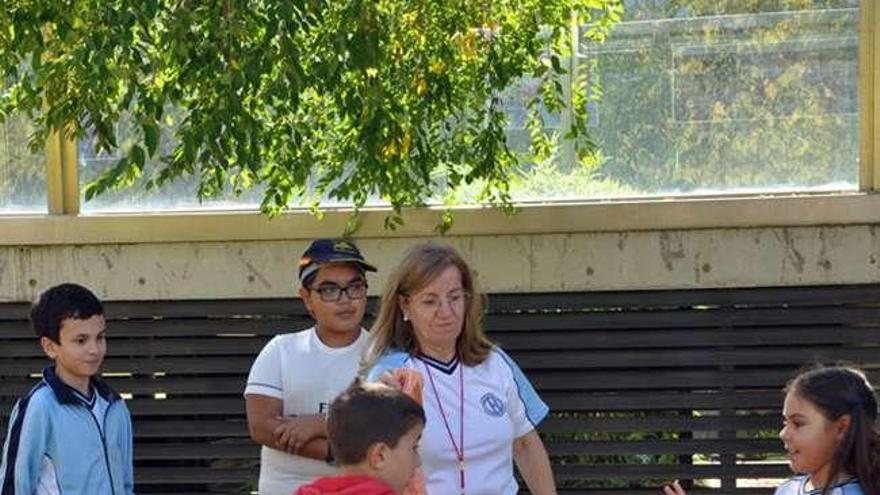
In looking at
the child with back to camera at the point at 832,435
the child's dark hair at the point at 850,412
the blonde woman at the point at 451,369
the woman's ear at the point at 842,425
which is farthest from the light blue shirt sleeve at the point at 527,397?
the woman's ear at the point at 842,425

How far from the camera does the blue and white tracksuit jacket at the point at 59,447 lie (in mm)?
4324

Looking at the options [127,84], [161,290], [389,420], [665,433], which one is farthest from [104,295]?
[389,420]

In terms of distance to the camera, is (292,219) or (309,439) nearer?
(309,439)

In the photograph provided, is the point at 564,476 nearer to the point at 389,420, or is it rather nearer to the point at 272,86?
the point at 272,86

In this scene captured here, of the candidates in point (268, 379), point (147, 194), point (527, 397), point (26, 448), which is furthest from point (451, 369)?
point (147, 194)

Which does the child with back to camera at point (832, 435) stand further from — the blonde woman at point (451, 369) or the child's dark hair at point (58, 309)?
the child's dark hair at point (58, 309)

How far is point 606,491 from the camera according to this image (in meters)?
6.34

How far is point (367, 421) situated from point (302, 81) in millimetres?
1495

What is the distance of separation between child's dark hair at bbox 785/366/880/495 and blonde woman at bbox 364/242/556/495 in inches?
32.7

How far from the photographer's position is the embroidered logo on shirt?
395 centimetres

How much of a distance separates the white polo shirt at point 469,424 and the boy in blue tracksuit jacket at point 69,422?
1.08 metres

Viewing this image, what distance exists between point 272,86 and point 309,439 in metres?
1.14

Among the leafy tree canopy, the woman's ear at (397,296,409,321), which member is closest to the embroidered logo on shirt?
the woman's ear at (397,296,409,321)

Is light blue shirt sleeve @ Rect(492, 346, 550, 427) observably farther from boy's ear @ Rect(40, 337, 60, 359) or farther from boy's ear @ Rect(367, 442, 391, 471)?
boy's ear @ Rect(40, 337, 60, 359)
